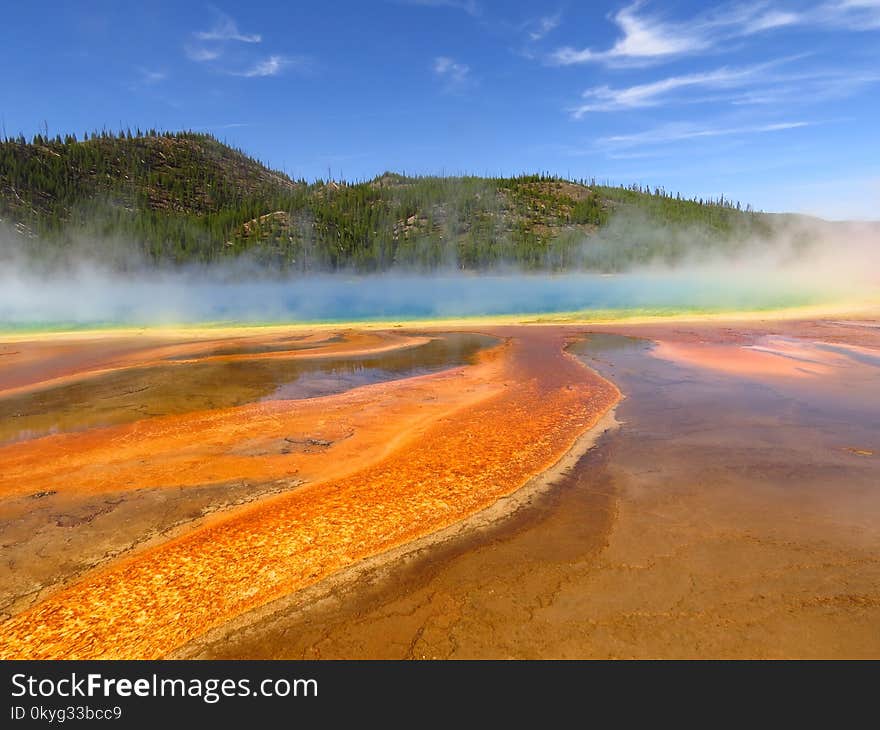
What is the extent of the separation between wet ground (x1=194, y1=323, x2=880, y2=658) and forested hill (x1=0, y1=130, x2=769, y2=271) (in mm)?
117383

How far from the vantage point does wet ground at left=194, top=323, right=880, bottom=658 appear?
405 centimetres

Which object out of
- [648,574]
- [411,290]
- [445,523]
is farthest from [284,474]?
[411,290]

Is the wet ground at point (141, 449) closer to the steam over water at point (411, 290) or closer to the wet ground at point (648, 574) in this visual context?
the wet ground at point (648, 574)

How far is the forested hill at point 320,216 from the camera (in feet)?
389

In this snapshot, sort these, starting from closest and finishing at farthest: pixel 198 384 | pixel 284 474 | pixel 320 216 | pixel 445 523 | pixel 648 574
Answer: pixel 648 574 < pixel 445 523 < pixel 284 474 < pixel 198 384 < pixel 320 216

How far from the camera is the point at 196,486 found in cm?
717

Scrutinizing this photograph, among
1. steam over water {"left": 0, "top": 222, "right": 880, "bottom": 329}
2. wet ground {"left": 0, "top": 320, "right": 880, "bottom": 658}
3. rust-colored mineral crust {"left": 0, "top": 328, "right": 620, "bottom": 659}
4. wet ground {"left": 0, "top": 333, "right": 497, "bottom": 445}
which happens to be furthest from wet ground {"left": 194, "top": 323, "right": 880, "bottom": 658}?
steam over water {"left": 0, "top": 222, "right": 880, "bottom": 329}

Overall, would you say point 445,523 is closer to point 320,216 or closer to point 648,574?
point 648,574

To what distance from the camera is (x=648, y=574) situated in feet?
16.1

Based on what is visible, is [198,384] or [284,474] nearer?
[284,474]

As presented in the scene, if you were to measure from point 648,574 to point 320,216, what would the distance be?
475ft

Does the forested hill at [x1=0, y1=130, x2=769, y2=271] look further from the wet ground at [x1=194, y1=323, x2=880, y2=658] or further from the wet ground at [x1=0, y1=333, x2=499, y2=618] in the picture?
the wet ground at [x1=194, y1=323, x2=880, y2=658]
